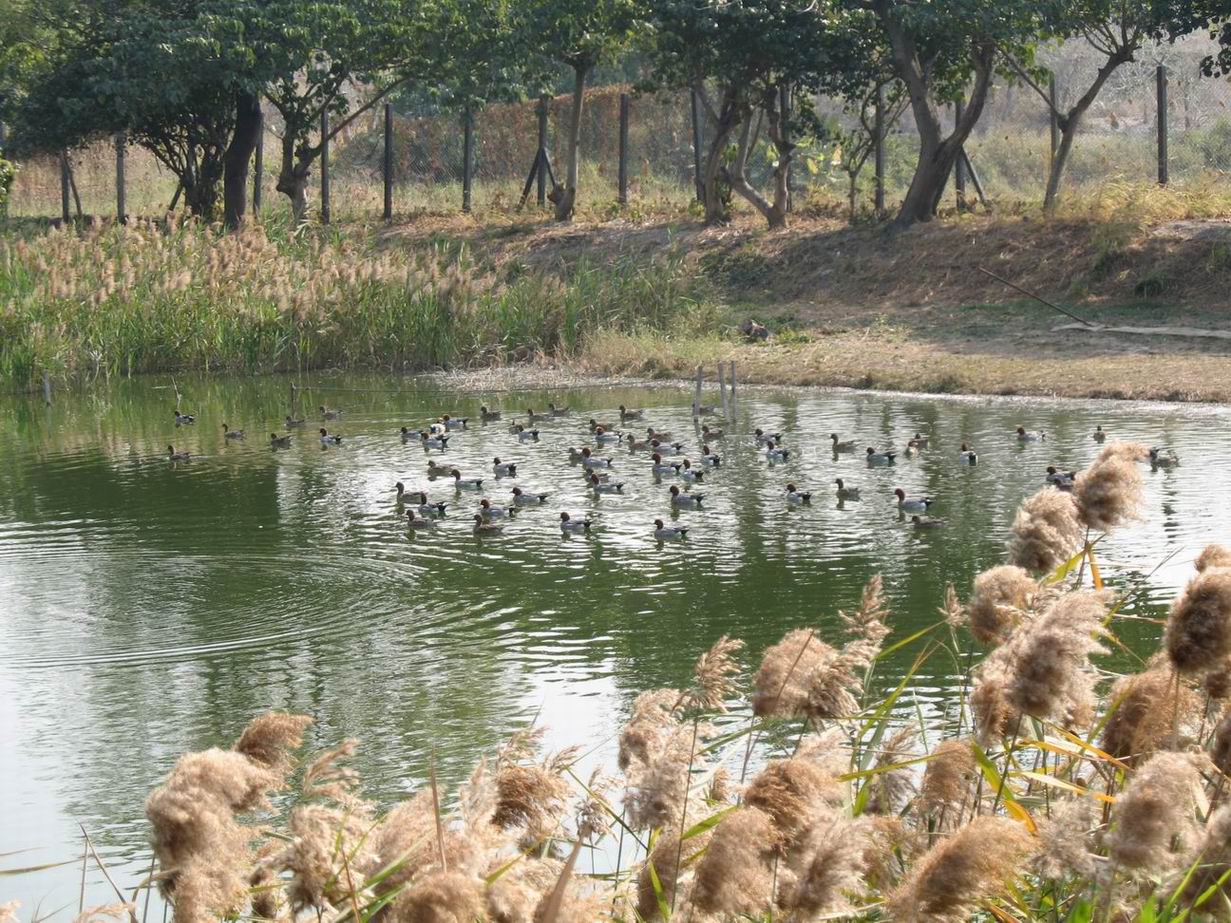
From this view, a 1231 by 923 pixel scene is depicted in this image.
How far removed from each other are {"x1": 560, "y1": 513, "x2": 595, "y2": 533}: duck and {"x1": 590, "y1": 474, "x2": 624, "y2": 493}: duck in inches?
47.4

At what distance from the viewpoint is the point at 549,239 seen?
88.6 feet

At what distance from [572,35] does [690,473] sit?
16.9 m

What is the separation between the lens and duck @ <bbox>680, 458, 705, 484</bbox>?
1230 centimetres

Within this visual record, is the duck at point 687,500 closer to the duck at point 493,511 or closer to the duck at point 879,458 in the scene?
the duck at point 493,511

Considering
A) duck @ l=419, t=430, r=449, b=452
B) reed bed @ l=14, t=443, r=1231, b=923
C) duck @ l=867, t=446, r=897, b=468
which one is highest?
reed bed @ l=14, t=443, r=1231, b=923

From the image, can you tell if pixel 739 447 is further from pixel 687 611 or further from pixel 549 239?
pixel 549 239

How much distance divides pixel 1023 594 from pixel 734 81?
2231 cm

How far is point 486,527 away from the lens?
10.7 m

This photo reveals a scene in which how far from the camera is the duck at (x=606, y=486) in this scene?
11977mm

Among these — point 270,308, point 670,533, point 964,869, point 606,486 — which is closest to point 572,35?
point 270,308

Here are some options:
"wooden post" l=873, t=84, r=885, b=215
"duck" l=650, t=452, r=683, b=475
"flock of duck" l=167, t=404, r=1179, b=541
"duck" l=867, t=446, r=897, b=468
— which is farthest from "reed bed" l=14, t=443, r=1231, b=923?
"wooden post" l=873, t=84, r=885, b=215

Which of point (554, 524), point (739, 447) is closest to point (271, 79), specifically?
point (739, 447)

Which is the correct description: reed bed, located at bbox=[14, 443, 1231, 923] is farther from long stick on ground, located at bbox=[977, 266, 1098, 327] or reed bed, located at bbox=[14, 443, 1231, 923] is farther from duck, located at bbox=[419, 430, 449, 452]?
long stick on ground, located at bbox=[977, 266, 1098, 327]

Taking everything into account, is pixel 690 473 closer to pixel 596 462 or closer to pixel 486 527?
pixel 596 462
